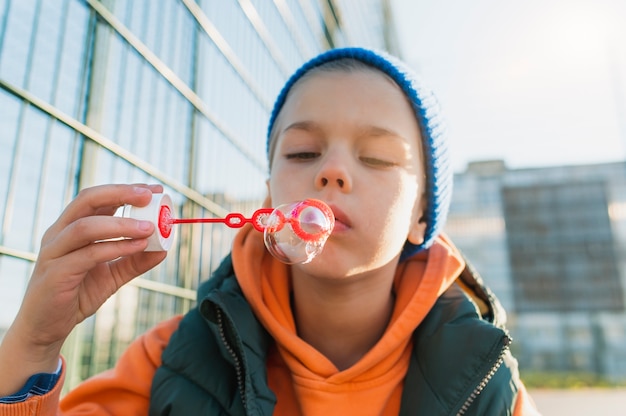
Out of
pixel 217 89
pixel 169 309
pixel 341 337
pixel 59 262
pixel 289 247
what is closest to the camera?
pixel 59 262

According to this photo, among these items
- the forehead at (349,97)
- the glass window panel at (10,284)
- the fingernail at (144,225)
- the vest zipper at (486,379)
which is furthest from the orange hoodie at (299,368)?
the glass window panel at (10,284)

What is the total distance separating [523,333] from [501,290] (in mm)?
1752

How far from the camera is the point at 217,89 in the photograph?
3.54 metres

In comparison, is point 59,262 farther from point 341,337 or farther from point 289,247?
point 341,337

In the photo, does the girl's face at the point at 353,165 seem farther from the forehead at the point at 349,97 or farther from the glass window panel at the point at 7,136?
the glass window panel at the point at 7,136

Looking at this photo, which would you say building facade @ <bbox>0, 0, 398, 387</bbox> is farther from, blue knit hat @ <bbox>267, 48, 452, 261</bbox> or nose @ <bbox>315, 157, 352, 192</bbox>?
nose @ <bbox>315, 157, 352, 192</bbox>

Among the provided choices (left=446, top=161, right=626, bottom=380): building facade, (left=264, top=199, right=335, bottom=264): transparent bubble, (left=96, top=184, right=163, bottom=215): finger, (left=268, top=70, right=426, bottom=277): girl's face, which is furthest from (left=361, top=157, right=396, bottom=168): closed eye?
(left=446, top=161, right=626, bottom=380): building facade

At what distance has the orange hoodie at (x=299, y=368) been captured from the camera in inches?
44.8

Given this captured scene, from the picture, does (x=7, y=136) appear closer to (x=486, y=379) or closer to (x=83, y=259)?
(x=83, y=259)

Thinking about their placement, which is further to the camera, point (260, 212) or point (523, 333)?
point (523, 333)

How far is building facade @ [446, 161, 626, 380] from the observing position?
1630 centimetres

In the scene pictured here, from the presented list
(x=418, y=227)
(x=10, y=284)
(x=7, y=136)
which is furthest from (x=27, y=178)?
(x=418, y=227)

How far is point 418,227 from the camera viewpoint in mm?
1427

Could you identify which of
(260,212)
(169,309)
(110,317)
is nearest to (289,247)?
(260,212)
